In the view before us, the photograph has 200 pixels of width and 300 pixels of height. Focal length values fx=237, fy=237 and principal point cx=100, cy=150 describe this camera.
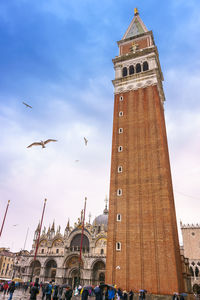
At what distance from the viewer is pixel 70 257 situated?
171 ft

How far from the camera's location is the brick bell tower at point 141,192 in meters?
27.0

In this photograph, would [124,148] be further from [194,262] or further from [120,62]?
[194,262]

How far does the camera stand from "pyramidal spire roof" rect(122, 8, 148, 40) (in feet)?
167

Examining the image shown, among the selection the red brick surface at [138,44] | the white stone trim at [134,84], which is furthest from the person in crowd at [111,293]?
the red brick surface at [138,44]

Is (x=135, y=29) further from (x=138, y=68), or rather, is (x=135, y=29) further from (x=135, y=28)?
(x=138, y=68)

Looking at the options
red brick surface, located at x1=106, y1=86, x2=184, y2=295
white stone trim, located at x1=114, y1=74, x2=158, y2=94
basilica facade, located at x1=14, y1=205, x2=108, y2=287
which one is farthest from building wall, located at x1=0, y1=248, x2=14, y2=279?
white stone trim, located at x1=114, y1=74, x2=158, y2=94

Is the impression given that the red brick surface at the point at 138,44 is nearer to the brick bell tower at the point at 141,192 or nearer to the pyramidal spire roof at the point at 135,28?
the pyramidal spire roof at the point at 135,28

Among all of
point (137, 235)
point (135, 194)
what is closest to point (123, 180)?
point (135, 194)

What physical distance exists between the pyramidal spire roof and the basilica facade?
4258 centimetres

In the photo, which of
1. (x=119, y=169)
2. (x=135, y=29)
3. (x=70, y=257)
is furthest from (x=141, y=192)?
(x=135, y=29)

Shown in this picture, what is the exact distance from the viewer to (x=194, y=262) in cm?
5506

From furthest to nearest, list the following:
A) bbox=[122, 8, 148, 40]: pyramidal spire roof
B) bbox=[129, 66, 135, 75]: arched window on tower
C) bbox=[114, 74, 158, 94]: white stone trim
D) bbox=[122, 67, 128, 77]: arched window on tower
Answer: bbox=[122, 8, 148, 40]: pyramidal spire roof, bbox=[122, 67, 128, 77]: arched window on tower, bbox=[129, 66, 135, 75]: arched window on tower, bbox=[114, 74, 158, 94]: white stone trim

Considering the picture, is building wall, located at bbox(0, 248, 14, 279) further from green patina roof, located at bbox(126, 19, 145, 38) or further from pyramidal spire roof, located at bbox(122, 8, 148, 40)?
green patina roof, located at bbox(126, 19, 145, 38)

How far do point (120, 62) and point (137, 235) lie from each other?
3269 cm
